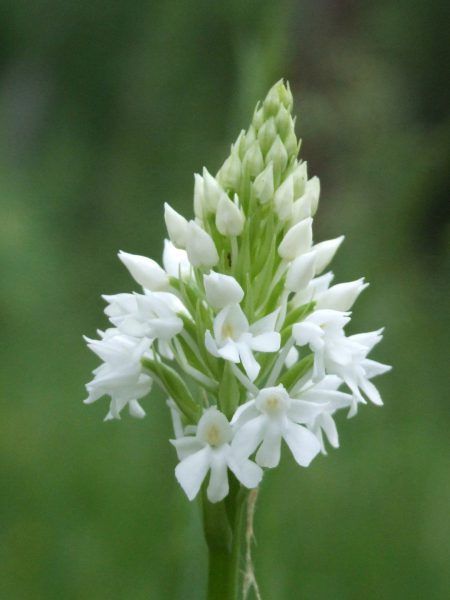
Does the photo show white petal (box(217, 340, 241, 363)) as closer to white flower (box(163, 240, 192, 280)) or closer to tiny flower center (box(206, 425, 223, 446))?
tiny flower center (box(206, 425, 223, 446))

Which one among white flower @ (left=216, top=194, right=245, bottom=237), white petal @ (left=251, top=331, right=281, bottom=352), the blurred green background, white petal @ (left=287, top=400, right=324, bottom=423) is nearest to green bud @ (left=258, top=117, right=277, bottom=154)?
white flower @ (left=216, top=194, right=245, bottom=237)

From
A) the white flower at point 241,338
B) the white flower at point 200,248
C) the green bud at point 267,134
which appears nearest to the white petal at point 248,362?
the white flower at point 241,338

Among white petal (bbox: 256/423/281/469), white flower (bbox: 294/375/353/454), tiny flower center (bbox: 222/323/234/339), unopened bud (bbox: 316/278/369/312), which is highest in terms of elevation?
unopened bud (bbox: 316/278/369/312)

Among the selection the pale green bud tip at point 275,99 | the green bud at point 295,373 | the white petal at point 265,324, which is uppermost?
the pale green bud tip at point 275,99

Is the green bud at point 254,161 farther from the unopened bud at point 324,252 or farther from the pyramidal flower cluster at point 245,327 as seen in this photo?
the unopened bud at point 324,252

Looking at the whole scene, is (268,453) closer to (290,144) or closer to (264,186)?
(264,186)

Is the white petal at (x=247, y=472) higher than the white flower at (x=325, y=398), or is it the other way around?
the white flower at (x=325, y=398)

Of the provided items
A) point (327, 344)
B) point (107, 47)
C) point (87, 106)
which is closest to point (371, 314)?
point (327, 344)
